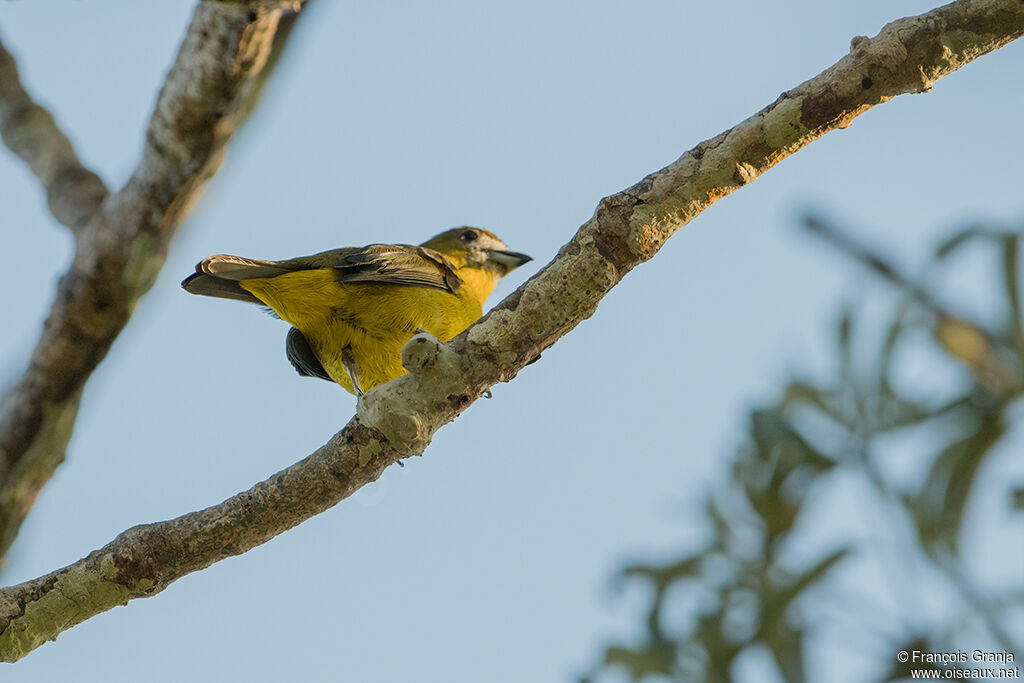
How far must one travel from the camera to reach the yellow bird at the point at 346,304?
4.52 m

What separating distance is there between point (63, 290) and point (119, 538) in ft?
6.16

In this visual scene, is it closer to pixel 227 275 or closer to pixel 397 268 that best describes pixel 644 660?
pixel 227 275

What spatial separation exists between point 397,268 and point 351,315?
0.34 meters

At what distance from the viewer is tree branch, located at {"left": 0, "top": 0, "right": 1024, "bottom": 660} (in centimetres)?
260

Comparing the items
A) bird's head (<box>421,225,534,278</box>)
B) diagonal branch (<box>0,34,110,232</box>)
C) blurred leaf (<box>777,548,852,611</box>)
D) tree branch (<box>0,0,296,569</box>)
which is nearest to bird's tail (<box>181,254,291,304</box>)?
tree branch (<box>0,0,296,569</box>)

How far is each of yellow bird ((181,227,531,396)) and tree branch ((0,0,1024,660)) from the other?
1.81 metres

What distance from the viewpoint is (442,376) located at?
2.72m

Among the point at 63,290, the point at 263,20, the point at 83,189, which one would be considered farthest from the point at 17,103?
the point at 263,20

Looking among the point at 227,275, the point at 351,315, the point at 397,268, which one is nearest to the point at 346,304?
the point at 351,315

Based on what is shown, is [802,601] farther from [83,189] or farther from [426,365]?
[83,189]

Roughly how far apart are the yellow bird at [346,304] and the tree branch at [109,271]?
0.98 feet

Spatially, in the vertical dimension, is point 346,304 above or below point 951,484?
above

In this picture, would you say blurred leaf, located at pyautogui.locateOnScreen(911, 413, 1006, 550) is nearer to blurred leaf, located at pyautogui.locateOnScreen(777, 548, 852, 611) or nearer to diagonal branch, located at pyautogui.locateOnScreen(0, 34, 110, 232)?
blurred leaf, located at pyautogui.locateOnScreen(777, 548, 852, 611)

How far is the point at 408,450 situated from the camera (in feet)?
9.05
